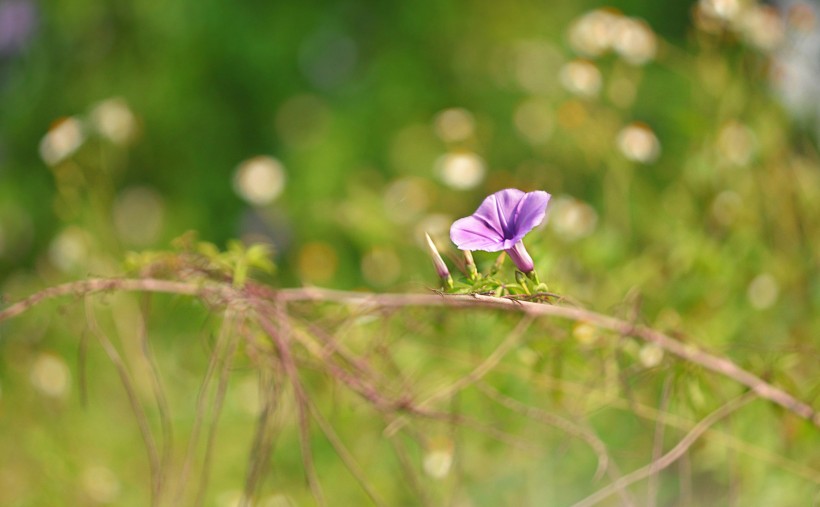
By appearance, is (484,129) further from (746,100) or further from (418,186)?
(746,100)

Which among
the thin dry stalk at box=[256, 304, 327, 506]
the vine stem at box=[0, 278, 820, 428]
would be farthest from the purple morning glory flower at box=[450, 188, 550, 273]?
the thin dry stalk at box=[256, 304, 327, 506]

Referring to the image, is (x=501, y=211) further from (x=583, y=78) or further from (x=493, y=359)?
(x=583, y=78)

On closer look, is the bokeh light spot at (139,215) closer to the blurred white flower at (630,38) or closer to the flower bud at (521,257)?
the blurred white flower at (630,38)

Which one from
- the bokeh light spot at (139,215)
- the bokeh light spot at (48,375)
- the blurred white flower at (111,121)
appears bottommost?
the bokeh light spot at (48,375)

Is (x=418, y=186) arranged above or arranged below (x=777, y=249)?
above

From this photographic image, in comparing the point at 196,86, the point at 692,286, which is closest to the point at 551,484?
the point at 692,286

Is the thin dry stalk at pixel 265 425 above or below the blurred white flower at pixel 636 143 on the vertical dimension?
below

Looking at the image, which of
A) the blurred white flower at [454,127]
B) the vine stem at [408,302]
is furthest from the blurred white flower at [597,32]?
the vine stem at [408,302]

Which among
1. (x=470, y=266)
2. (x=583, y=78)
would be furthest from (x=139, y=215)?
(x=470, y=266)

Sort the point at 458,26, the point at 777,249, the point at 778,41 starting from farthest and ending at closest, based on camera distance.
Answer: the point at 458,26 < the point at 778,41 < the point at 777,249
